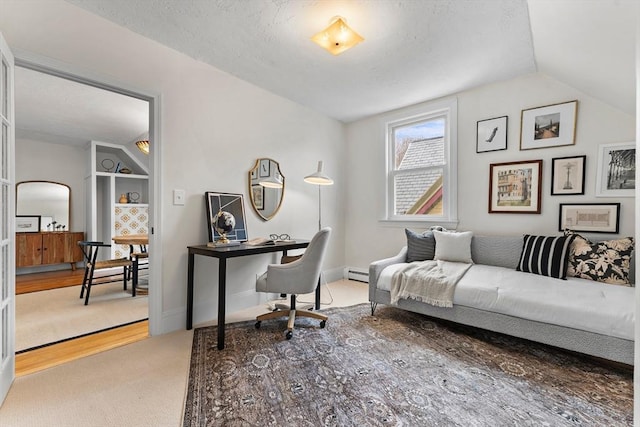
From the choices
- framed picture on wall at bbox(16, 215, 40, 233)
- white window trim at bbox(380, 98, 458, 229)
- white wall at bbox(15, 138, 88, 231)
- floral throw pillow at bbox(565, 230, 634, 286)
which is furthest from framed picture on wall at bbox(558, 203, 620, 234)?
framed picture on wall at bbox(16, 215, 40, 233)

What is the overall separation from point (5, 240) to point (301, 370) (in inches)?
72.8

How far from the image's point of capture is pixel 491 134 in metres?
3.21

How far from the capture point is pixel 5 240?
164cm

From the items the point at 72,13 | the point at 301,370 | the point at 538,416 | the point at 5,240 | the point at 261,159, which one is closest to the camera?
the point at 538,416

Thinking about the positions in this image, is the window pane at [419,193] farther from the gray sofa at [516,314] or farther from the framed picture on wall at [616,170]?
the framed picture on wall at [616,170]

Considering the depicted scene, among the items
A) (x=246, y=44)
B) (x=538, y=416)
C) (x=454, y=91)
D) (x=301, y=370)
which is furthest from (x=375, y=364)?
(x=454, y=91)

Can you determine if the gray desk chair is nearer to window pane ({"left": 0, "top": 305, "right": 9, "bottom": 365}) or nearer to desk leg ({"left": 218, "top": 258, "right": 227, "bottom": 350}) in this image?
desk leg ({"left": 218, "top": 258, "right": 227, "bottom": 350})

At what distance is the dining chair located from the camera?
3.24 meters

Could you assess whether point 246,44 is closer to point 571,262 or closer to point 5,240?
point 5,240

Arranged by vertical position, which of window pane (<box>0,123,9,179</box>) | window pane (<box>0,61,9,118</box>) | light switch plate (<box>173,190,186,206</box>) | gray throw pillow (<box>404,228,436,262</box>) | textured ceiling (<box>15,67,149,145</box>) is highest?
textured ceiling (<box>15,67,149,145</box>)

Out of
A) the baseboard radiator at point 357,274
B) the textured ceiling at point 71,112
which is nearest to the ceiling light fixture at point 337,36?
the textured ceiling at point 71,112

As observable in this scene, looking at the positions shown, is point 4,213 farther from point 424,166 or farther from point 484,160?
point 484,160

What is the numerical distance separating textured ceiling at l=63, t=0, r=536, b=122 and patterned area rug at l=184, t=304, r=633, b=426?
7.77 ft

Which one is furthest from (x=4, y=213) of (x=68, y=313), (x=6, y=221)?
(x=68, y=313)
